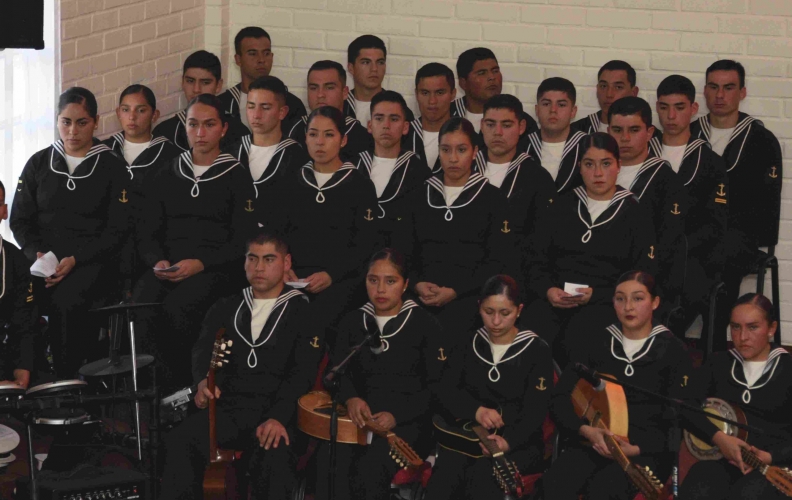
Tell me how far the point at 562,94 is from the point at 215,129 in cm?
178

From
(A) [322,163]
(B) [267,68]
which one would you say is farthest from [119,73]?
(A) [322,163]

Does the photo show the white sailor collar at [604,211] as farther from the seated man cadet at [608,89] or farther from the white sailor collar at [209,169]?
the white sailor collar at [209,169]

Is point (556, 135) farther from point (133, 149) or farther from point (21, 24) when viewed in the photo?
point (21, 24)

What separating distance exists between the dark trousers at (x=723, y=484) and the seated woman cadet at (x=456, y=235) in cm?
128

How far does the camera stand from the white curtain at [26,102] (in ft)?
21.9

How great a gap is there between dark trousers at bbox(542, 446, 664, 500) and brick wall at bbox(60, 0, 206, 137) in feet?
10.6

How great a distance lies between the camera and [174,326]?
6219mm

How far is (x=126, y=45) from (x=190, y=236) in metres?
1.43

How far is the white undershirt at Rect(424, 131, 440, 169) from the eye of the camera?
7.11m

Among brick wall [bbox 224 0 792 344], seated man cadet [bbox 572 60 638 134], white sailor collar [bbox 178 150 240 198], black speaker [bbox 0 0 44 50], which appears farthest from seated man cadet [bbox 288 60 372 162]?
black speaker [bbox 0 0 44 50]

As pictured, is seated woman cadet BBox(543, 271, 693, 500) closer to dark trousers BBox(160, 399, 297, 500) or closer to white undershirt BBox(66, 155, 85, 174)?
dark trousers BBox(160, 399, 297, 500)

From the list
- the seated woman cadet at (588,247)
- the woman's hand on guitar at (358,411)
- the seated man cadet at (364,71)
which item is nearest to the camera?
the woman's hand on guitar at (358,411)

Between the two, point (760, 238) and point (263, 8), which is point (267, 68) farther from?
point (760, 238)

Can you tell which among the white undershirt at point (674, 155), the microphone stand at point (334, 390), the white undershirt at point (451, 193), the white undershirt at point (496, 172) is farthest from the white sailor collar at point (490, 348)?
the white undershirt at point (674, 155)
